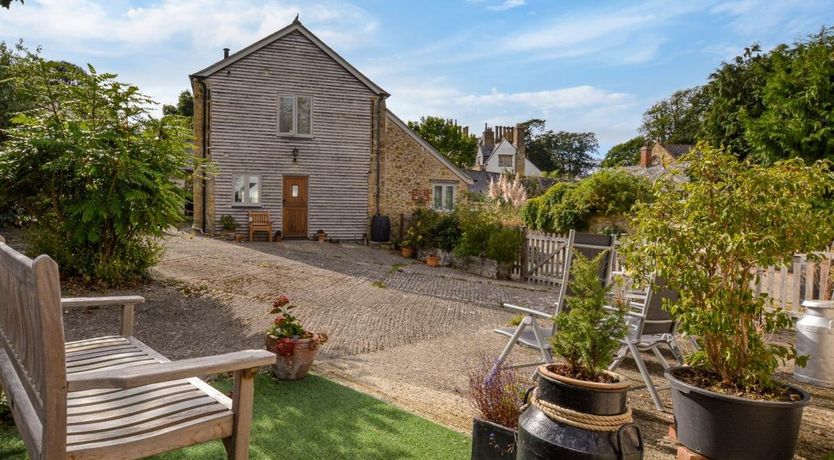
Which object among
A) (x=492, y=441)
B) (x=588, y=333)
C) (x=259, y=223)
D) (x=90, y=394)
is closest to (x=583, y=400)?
(x=588, y=333)

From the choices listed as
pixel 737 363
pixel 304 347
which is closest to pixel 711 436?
pixel 737 363

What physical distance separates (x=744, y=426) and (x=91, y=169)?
7.83 metres

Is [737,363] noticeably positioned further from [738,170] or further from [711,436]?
[738,170]

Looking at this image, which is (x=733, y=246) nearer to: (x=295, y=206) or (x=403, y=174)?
(x=295, y=206)

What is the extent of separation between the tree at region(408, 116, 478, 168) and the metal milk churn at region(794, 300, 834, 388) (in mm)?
42510

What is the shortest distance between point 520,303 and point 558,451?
25.4 ft

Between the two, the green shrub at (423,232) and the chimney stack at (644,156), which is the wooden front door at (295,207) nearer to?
the green shrub at (423,232)

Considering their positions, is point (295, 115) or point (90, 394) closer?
point (90, 394)

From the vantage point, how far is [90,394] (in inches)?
103

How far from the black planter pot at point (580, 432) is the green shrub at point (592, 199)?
12.4 meters

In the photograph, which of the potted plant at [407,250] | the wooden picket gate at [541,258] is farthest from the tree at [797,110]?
the potted plant at [407,250]

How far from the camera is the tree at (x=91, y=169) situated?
24.9ft

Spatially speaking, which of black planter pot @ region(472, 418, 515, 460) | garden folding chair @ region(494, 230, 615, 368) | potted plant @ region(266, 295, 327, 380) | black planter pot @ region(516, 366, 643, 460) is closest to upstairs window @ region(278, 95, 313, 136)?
potted plant @ region(266, 295, 327, 380)

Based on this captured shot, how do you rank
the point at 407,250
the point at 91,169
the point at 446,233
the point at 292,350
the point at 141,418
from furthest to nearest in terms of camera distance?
the point at 407,250, the point at 446,233, the point at 91,169, the point at 292,350, the point at 141,418
